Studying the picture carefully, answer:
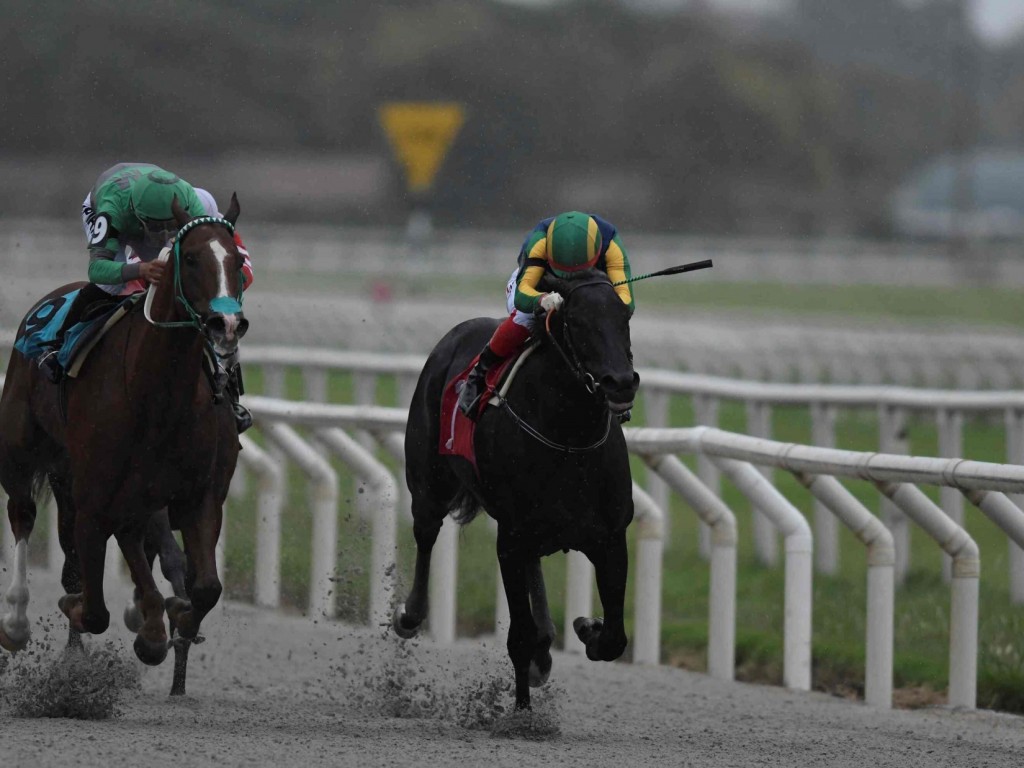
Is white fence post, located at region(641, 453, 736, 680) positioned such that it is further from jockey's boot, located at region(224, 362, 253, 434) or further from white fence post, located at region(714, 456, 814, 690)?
jockey's boot, located at region(224, 362, 253, 434)

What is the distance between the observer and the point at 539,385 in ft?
21.5

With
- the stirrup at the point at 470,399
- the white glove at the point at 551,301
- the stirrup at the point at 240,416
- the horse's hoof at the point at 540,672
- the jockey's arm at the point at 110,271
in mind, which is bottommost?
the horse's hoof at the point at 540,672

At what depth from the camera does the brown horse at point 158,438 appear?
6.22 metres

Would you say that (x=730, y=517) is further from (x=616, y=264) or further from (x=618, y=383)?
(x=618, y=383)

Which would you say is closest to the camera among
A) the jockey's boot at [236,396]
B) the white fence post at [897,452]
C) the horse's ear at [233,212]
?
the horse's ear at [233,212]

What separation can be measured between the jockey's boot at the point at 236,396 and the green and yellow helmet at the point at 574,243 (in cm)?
121

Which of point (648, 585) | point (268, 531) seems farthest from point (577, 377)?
point (268, 531)

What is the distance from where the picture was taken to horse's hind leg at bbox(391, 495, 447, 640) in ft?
25.3

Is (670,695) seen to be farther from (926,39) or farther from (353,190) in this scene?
(926,39)

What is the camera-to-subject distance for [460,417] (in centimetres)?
707

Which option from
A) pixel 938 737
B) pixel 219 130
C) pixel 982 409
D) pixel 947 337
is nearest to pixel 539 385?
pixel 938 737

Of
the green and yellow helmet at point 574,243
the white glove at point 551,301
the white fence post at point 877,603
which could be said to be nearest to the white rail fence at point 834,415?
the white fence post at point 877,603

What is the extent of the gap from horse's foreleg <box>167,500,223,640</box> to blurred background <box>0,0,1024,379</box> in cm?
2997

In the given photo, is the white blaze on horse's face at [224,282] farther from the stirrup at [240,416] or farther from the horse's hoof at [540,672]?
the horse's hoof at [540,672]
